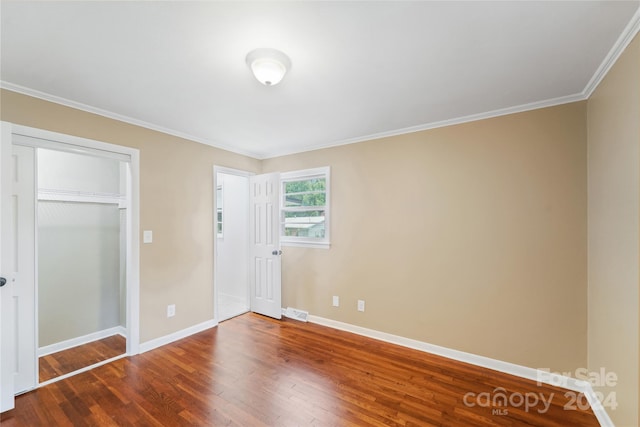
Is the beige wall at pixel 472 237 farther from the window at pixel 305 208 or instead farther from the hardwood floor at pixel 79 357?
the hardwood floor at pixel 79 357

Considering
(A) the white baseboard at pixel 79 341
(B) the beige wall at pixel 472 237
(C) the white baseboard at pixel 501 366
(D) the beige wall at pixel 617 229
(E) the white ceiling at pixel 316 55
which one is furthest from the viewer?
(A) the white baseboard at pixel 79 341

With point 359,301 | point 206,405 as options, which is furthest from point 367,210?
point 206,405

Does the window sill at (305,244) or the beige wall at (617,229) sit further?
the window sill at (305,244)

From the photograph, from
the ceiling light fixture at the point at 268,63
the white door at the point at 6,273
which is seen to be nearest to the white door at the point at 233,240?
the white door at the point at 6,273

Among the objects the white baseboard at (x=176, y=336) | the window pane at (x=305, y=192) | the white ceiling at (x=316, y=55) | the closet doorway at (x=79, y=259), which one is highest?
the white ceiling at (x=316, y=55)

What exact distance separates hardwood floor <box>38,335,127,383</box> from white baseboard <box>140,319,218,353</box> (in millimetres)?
293

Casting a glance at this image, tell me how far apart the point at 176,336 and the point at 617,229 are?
4.10 m

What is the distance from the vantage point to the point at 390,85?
212 cm

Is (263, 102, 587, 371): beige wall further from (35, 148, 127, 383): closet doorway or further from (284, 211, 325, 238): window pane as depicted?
(35, 148, 127, 383): closet doorway

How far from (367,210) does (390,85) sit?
1.57 m

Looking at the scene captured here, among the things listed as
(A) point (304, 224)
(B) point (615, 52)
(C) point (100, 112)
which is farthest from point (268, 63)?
(A) point (304, 224)

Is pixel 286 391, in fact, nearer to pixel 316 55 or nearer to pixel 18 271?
pixel 18 271

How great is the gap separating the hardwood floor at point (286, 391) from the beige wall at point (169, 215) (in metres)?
0.49

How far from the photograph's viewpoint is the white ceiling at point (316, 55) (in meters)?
1.38
